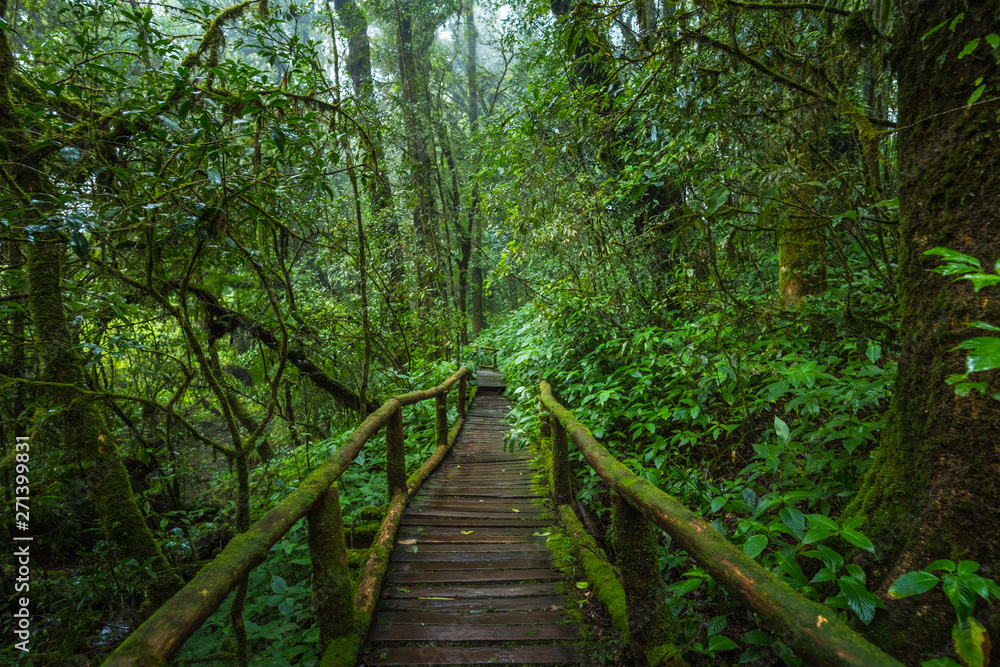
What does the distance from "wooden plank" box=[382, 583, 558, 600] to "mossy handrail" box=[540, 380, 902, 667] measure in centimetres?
122

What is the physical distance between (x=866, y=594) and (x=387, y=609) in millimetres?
2424

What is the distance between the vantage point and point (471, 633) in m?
2.54

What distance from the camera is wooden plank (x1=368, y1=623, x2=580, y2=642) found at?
250 cm

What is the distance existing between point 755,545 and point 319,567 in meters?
2.03

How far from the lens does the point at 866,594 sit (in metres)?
1.58

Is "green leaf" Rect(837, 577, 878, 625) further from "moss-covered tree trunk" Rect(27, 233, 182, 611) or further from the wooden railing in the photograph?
"moss-covered tree trunk" Rect(27, 233, 182, 611)

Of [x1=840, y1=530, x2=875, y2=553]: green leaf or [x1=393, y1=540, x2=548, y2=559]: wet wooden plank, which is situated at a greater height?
[x1=840, y1=530, x2=875, y2=553]: green leaf

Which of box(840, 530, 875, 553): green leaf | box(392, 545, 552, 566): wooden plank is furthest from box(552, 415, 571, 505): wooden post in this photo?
box(840, 530, 875, 553): green leaf

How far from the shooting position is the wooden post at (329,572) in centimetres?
230

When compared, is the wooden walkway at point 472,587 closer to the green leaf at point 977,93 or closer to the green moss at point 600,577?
the green moss at point 600,577

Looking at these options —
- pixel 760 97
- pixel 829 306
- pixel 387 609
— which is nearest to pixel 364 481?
pixel 387 609

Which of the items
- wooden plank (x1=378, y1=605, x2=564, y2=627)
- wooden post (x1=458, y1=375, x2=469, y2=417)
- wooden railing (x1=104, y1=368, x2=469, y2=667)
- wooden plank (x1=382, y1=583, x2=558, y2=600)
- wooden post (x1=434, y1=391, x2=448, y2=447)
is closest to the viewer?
wooden railing (x1=104, y1=368, x2=469, y2=667)

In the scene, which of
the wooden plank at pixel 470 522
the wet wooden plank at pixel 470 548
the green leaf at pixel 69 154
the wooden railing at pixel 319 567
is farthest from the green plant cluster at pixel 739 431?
the green leaf at pixel 69 154

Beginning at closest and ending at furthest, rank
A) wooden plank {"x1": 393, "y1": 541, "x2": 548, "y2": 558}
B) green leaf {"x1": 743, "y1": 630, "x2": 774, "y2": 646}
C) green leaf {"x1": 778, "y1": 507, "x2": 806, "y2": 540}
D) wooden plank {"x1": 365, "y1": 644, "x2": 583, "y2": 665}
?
green leaf {"x1": 743, "y1": 630, "x2": 774, "y2": 646} → green leaf {"x1": 778, "y1": 507, "x2": 806, "y2": 540} → wooden plank {"x1": 365, "y1": 644, "x2": 583, "y2": 665} → wooden plank {"x1": 393, "y1": 541, "x2": 548, "y2": 558}
